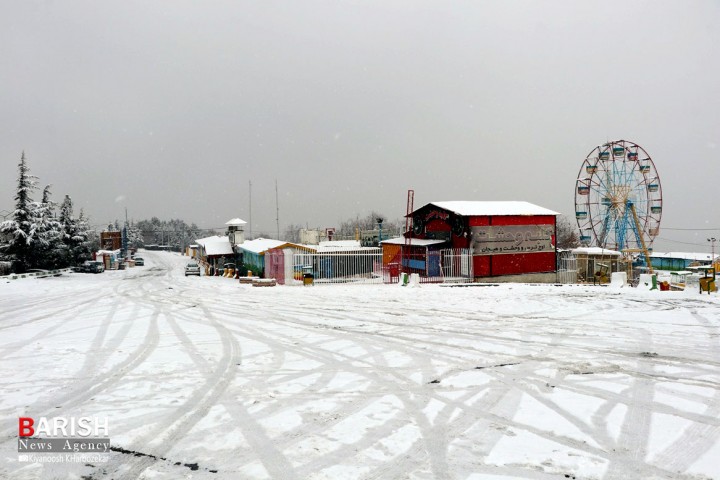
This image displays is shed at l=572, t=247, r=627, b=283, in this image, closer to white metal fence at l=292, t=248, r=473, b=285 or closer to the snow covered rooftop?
white metal fence at l=292, t=248, r=473, b=285

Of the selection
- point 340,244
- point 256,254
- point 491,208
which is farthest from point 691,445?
point 340,244

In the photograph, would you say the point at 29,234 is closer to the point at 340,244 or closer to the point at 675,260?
the point at 340,244

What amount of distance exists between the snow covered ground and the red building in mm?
Answer: 13532

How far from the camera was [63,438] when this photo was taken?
486 cm

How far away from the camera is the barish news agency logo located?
14.6 ft

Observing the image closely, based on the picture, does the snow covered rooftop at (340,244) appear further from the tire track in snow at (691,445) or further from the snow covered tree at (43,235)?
the tire track in snow at (691,445)

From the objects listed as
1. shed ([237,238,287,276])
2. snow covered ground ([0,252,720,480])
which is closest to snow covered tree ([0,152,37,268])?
shed ([237,238,287,276])

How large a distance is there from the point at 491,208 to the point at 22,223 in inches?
1415

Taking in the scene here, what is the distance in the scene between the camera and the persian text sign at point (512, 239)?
25.9m

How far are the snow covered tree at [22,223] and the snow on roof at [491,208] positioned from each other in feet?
104

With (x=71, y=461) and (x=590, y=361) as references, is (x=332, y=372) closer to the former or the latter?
(x=71, y=461)

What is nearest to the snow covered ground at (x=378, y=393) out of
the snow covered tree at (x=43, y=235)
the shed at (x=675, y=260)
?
the snow covered tree at (x=43, y=235)

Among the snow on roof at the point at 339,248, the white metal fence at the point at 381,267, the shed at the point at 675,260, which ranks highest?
the snow on roof at the point at 339,248

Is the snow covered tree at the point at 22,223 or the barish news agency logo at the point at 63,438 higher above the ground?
the snow covered tree at the point at 22,223
